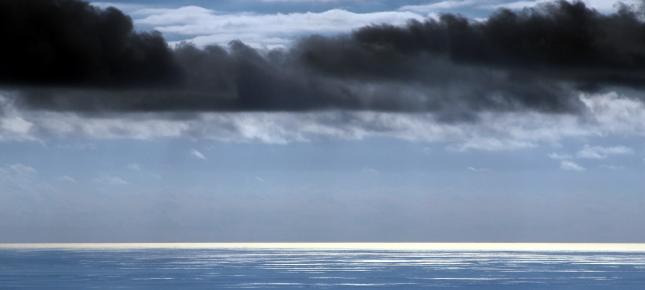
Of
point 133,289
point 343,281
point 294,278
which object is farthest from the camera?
point 294,278

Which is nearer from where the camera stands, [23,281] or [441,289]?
[441,289]

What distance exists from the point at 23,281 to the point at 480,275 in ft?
141

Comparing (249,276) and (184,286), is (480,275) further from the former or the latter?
(184,286)

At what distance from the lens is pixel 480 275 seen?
10300 centimetres

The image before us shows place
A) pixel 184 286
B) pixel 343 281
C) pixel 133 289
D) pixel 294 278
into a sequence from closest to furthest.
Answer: pixel 133 289, pixel 184 286, pixel 343 281, pixel 294 278

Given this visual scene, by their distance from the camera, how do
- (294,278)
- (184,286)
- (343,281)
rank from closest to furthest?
(184,286) → (343,281) → (294,278)

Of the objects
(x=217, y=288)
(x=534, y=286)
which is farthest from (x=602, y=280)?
(x=217, y=288)

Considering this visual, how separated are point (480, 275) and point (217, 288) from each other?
31.4 meters

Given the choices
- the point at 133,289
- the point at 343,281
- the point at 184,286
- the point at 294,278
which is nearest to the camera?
the point at 133,289

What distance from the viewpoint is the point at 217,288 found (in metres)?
82.4

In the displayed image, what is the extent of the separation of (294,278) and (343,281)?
839 centimetres

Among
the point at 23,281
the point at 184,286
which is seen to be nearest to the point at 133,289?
the point at 184,286

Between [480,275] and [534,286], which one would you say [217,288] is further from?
[480,275]

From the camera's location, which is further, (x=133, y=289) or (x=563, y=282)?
(x=563, y=282)
